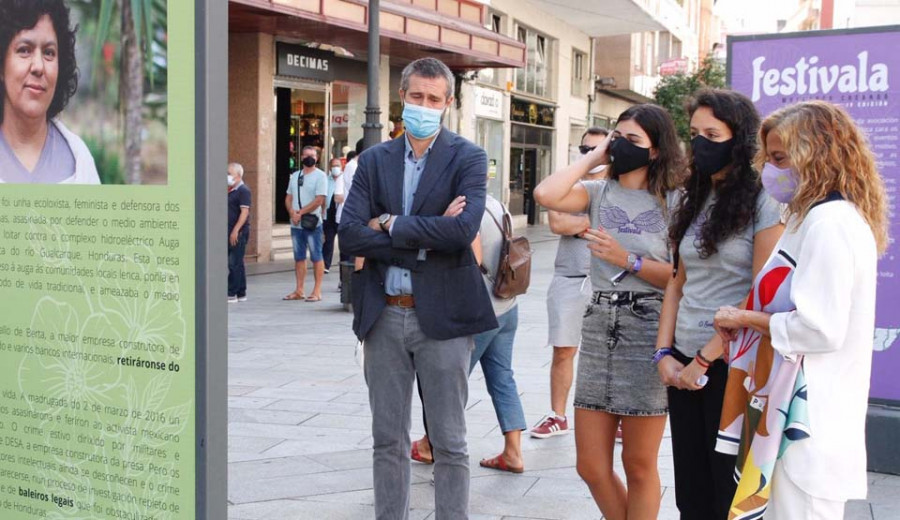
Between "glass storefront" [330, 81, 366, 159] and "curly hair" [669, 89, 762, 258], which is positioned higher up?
"glass storefront" [330, 81, 366, 159]

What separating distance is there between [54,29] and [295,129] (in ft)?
57.3

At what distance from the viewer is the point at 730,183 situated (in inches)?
138

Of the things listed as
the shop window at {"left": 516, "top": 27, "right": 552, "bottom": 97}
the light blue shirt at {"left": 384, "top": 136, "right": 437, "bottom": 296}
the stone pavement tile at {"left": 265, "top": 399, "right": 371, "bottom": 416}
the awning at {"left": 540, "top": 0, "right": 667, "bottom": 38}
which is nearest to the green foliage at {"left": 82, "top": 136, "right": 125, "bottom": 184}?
the light blue shirt at {"left": 384, "top": 136, "right": 437, "bottom": 296}

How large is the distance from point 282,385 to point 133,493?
5.27m

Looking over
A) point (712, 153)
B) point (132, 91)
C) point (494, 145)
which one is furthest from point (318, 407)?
point (494, 145)

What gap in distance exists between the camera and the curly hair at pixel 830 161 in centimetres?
290

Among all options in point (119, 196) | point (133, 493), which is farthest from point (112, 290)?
point (133, 493)

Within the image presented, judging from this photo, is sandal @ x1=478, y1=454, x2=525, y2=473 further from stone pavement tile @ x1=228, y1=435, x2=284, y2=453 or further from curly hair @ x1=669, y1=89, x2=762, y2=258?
curly hair @ x1=669, y1=89, x2=762, y2=258

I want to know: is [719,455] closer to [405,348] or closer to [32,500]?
[405,348]

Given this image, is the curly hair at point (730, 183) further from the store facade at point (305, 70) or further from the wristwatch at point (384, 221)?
the store facade at point (305, 70)

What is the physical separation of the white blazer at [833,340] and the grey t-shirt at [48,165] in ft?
6.44

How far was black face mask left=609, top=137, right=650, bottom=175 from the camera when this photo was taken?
3887mm

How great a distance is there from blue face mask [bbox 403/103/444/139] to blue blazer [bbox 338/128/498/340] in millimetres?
85

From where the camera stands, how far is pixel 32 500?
2822mm
